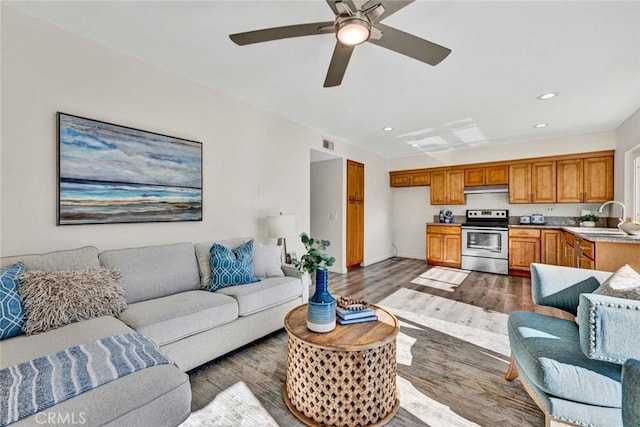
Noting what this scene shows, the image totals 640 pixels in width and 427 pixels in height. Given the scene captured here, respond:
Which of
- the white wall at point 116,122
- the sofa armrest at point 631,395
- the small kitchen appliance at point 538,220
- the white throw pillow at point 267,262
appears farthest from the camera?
the small kitchen appliance at point 538,220

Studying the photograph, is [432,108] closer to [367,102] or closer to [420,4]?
[367,102]

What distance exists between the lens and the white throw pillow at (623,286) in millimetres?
1374

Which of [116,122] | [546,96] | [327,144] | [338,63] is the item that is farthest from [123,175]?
[546,96]

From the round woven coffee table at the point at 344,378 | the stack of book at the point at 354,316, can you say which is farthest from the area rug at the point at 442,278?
the round woven coffee table at the point at 344,378

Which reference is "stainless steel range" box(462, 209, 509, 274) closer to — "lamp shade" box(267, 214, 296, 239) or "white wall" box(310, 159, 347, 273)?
"white wall" box(310, 159, 347, 273)

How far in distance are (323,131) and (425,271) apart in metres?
3.26

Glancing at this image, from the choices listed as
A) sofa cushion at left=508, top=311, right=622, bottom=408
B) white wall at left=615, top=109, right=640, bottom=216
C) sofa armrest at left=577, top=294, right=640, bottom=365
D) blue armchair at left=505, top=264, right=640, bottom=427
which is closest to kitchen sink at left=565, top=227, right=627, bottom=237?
white wall at left=615, top=109, right=640, bottom=216

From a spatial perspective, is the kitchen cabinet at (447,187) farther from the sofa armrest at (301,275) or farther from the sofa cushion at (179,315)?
the sofa cushion at (179,315)

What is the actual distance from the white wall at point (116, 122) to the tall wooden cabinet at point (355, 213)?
5.30 ft

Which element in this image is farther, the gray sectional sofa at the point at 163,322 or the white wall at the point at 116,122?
the white wall at the point at 116,122

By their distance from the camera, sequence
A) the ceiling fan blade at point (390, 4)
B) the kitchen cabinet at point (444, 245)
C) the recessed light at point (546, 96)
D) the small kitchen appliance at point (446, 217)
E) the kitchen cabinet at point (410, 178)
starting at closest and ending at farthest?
the ceiling fan blade at point (390, 4), the recessed light at point (546, 96), the kitchen cabinet at point (444, 245), the small kitchen appliance at point (446, 217), the kitchen cabinet at point (410, 178)

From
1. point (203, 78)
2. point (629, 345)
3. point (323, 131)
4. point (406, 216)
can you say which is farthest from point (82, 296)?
point (406, 216)

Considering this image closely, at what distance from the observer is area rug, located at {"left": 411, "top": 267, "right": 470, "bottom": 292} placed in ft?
14.1

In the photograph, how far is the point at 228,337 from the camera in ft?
7.16
